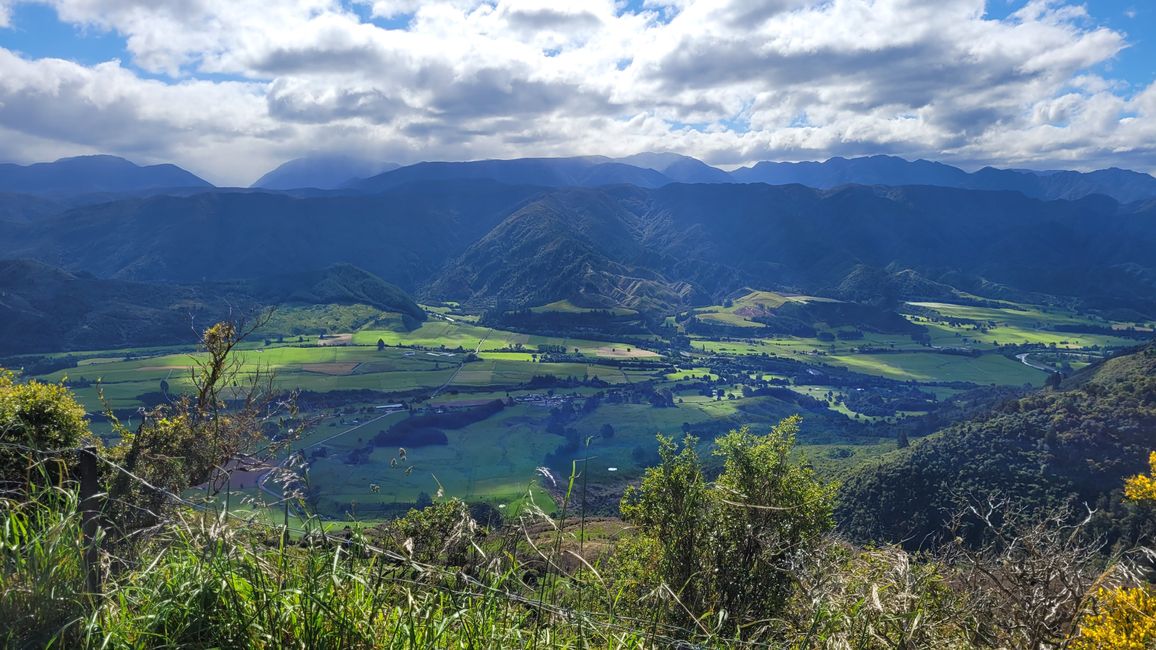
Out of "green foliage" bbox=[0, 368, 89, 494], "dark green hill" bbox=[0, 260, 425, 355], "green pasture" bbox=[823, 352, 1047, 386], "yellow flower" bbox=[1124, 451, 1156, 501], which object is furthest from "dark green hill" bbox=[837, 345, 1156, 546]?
"dark green hill" bbox=[0, 260, 425, 355]

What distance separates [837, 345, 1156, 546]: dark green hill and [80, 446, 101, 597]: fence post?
2099 inches

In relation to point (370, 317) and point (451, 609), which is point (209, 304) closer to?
point (370, 317)

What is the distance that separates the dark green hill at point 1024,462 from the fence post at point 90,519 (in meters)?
53.3

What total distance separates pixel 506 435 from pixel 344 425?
2416cm

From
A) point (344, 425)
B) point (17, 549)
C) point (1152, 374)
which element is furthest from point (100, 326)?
point (1152, 374)

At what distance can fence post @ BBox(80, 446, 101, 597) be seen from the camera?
3.19 meters

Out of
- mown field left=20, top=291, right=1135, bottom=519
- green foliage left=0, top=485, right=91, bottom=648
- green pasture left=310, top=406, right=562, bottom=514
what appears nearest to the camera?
green foliage left=0, top=485, right=91, bottom=648

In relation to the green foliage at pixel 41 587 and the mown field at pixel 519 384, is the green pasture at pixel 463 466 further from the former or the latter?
the green foliage at pixel 41 587

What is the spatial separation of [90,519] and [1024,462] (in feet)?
240

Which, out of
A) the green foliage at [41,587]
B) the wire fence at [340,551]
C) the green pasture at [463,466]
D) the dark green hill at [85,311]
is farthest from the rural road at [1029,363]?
the dark green hill at [85,311]

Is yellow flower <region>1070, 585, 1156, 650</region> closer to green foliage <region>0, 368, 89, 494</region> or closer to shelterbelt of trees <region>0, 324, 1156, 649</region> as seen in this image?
shelterbelt of trees <region>0, 324, 1156, 649</region>

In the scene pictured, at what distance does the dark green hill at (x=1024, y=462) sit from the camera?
51719 mm

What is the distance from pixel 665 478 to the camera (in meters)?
18.2

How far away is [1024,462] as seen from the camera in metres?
58.8
